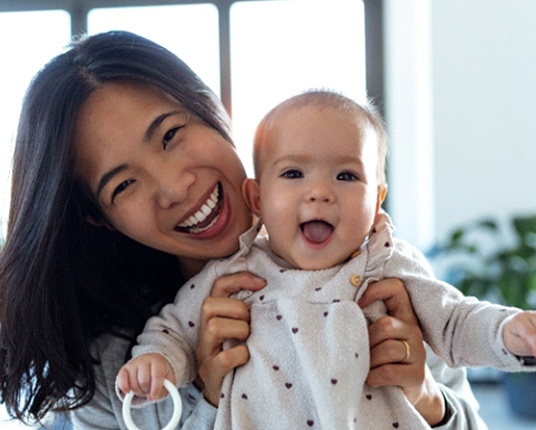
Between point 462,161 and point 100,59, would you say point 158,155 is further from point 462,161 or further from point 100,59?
point 462,161

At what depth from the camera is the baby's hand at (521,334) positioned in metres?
1.01

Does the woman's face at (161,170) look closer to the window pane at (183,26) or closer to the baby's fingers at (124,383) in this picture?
the baby's fingers at (124,383)

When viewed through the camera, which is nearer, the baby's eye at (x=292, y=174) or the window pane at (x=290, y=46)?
the baby's eye at (x=292, y=174)

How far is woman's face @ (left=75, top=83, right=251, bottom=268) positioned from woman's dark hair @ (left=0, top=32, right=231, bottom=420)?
3cm

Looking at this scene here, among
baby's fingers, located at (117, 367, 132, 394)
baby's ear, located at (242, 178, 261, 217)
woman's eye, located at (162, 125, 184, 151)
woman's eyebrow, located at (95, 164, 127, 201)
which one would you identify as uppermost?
woman's eye, located at (162, 125, 184, 151)

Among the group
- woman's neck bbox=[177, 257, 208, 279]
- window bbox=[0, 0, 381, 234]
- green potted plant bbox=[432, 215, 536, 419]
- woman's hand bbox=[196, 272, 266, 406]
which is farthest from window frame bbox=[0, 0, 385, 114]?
woman's hand bbox=[196, 272, 266, 406]

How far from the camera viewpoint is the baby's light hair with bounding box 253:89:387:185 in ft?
4.03

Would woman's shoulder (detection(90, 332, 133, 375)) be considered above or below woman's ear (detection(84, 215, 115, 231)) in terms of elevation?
below

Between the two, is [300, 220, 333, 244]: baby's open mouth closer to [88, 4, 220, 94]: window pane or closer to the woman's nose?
the woman's nose

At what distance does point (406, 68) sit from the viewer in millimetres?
4008

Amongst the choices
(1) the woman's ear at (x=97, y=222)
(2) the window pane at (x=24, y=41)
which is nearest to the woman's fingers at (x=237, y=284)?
(1) the woman's ear at (x=97, y=222)

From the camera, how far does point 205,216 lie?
135 cm

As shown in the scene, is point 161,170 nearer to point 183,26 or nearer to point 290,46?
point 290,46

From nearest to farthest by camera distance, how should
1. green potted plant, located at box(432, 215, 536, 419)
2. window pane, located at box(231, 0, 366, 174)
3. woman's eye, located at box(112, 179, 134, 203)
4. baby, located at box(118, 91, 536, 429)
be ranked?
baby, located at box(118, 91, 536, 429) < woman's eye, located at box(112, 179, 134, 203) < green potted plant, located at box(432, 215, 536, 419) < window pane, located at box(231, 0, 366, 174)
